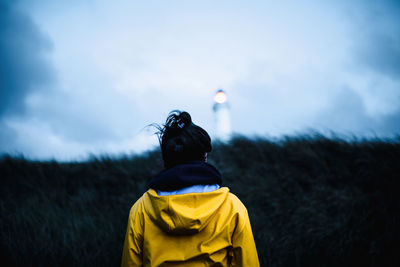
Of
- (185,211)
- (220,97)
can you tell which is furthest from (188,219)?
(220,97)

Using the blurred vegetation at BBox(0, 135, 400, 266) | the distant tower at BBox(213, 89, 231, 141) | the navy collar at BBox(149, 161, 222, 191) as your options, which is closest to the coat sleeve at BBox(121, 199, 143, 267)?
the navy collar at BBox(149, 161, 222, 191)

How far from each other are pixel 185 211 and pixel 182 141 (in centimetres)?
47

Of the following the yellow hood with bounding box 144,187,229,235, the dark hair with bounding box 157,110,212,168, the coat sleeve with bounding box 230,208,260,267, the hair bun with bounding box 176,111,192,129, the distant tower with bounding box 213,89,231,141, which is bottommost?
the coat sleeve with bounding box 230,208,260,267

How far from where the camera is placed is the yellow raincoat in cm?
121

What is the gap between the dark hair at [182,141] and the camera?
54.8 inches

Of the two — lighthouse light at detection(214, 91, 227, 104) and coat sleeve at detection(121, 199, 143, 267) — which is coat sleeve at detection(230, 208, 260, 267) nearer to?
coat sleeve at detection(121, 199, 143, 267)

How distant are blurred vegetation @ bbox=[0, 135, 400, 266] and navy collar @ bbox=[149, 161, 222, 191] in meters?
2.18

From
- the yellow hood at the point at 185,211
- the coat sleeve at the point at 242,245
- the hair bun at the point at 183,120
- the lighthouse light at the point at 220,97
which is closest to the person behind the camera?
the yellow hood at the point at 185,211

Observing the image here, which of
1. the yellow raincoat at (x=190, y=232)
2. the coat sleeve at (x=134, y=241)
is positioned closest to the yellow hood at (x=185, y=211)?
the yellow raincoat at (x=190, y=232)

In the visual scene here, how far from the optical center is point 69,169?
5.23 metres

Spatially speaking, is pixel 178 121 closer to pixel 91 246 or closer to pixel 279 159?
pixel 91 246

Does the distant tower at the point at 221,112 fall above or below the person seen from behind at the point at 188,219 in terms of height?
above

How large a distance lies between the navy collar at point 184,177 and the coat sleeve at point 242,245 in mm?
369

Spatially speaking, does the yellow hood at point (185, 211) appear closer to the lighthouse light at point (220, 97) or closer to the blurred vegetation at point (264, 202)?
the blurred vegetation at point (264, 202)
